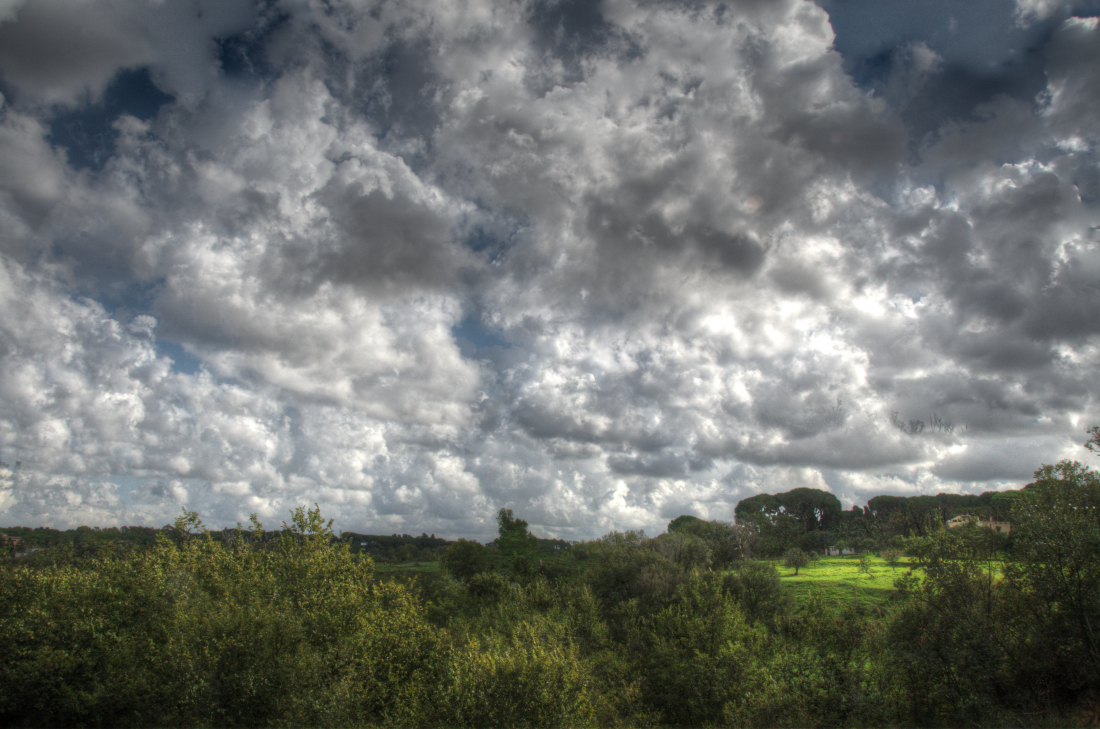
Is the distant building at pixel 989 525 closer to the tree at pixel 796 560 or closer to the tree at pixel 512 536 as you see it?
the tree at pixel 796 560

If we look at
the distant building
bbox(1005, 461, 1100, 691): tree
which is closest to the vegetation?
bbox(1005, 461, 1100, 691): tree

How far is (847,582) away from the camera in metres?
105

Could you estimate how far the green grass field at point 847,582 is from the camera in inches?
3556

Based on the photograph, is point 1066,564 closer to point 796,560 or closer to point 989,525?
point 989,525

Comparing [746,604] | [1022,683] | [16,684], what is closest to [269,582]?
[16,684]

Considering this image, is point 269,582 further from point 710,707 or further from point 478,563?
point 478,563

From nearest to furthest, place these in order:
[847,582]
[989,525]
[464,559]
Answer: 1. [989,525]
2. [847,582]
3. [464,559]

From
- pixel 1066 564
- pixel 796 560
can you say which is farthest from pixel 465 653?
pixel 796 560

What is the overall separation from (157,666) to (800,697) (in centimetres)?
4558

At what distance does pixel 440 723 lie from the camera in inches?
1291

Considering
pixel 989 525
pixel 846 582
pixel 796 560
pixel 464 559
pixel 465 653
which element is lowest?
pixel 846 582

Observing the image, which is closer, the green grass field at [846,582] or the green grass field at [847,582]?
the green grass field at [846,582]

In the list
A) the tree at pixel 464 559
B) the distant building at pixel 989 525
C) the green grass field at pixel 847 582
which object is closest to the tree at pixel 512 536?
the tree at pixel 464 559

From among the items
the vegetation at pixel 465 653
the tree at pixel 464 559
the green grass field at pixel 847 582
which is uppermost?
the vegetation at pixel 465 653
